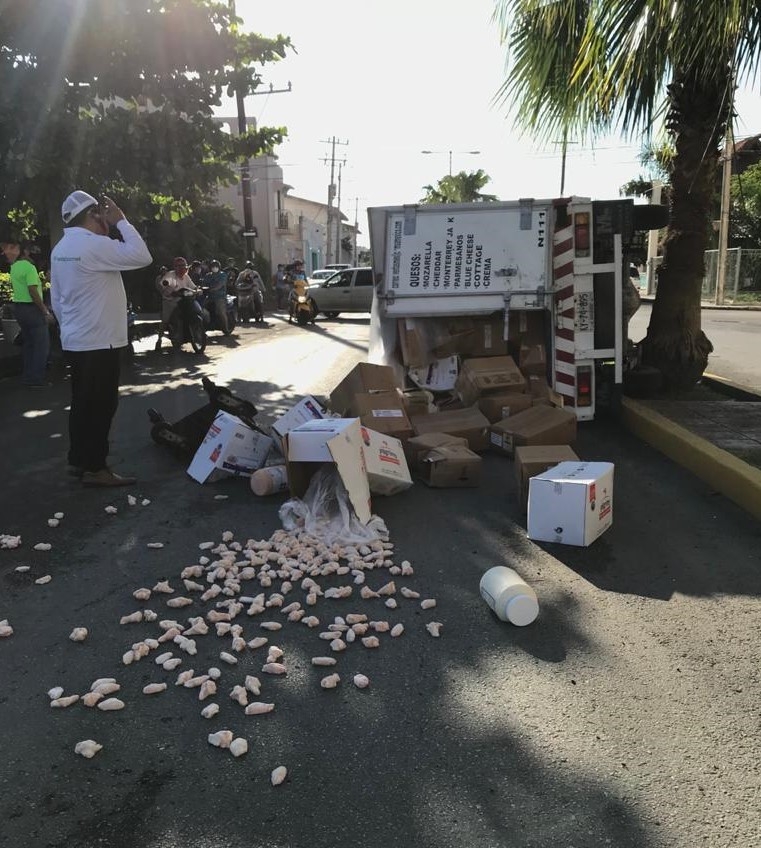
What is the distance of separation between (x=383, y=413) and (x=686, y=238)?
164 inches

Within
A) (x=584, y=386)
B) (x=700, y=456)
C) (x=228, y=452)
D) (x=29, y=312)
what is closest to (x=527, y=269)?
(x=584, y=386)

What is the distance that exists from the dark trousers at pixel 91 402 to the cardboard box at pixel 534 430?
10.4ft

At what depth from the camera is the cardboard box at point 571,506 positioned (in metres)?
4.22

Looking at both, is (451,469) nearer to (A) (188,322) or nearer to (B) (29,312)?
(B) (29,312)

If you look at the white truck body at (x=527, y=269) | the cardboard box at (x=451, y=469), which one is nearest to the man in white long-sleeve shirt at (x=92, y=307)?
the cardboard box at (x=451, y=469)

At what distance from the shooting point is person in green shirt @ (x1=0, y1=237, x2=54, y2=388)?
9.72 m

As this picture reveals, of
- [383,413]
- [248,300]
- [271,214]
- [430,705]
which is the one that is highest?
[271,214]

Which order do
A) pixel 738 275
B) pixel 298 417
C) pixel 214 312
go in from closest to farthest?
pixel 298 417, pixel 214 312, pixel 738 275

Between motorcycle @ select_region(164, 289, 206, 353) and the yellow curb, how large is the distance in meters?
8.45

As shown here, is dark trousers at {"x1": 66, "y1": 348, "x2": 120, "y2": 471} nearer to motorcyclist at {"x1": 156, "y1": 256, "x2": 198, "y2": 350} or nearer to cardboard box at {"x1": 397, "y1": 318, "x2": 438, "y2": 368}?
cardboard box at {"x1": 397, "y1": 318, "x2": 438, "y2": 368}

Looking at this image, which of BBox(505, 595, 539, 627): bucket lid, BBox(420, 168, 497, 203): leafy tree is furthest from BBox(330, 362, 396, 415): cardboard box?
BBox(420, 168, 497, 203): leafy tree

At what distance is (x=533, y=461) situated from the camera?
5.04 metres

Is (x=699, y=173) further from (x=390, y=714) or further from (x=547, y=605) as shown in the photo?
(x=390, y=714)

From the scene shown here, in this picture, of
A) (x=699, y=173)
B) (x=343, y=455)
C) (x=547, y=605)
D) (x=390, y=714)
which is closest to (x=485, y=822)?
(x=390, y=714)
